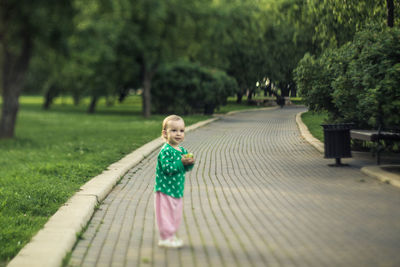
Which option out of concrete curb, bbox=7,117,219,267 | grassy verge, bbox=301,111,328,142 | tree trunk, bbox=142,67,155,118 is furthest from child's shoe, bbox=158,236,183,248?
tree trunk, bbox=142,67,155,118

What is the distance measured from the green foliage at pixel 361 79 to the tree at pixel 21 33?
11.3 m

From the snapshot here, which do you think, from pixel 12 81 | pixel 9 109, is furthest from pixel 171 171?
pixel 9 109

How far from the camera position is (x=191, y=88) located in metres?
37.7

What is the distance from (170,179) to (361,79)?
6001 mm

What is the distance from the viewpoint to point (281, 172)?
404 inches

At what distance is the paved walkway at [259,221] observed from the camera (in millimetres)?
4793

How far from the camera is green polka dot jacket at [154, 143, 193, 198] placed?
17.3ft

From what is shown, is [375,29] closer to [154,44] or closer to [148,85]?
[154,44]

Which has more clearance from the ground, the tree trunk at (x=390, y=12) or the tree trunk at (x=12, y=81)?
the tree trunk at (x=390, y=12)

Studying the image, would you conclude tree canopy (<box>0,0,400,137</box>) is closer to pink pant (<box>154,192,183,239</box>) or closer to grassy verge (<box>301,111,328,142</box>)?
grassy verge (<box>301,111,328,142</box>)

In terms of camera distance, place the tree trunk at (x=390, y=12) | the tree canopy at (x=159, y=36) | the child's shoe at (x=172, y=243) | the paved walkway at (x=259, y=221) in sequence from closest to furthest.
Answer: the paved walkway at (x=259, y=221)
the child's shoe at (x=172, y=243)
the tree trunk at (x=390, y=12)
the tree canopy at (x=159, y=36)

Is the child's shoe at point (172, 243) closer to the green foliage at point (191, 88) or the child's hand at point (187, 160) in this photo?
the child's hand at point (187, 160)

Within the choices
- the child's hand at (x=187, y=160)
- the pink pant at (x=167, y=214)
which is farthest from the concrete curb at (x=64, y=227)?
the child's hand at (x=187, y=160)

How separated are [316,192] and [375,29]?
5.75m
